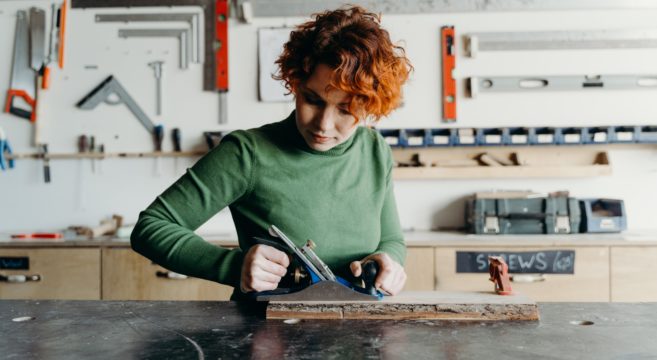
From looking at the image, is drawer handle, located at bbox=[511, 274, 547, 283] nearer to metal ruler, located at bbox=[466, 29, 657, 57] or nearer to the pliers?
metal ruler, located at bbox=[466, 29, 657, 57]

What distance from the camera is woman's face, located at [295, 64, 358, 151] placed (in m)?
1.30

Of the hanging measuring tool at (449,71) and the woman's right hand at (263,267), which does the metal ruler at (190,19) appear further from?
the woman's right hand at (263,267)

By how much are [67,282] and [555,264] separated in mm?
2371

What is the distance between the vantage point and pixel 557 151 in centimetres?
332

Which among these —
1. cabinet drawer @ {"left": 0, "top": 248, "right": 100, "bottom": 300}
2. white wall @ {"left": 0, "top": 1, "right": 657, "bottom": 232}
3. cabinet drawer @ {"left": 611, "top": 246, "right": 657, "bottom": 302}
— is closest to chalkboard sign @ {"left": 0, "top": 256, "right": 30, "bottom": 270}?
cabinet drawer @ {"left": 0, "top": 248, "right": 100, "bottom": 300}

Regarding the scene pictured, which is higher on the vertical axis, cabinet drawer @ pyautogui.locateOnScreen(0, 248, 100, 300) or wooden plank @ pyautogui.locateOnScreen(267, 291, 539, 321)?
wooden plank @ pyautogui.locateOnScreen(267, 291, 539, 321)

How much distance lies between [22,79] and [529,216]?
3038 millimetres

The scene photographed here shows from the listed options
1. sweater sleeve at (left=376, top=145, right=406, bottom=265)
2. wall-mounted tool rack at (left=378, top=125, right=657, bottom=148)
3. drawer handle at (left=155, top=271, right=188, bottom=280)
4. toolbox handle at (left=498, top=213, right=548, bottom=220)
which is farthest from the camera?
wall-mounted tool rack at (left=378, top=125, right=657, bottom=148)

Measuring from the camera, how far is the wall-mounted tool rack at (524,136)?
3158mm

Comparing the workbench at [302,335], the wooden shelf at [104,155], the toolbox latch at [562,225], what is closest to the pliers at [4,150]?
the wooden shelf at [104,155]

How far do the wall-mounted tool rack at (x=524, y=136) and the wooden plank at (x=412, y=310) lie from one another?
2010 millimetres

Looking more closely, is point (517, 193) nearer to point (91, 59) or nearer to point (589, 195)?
point (589, 195)

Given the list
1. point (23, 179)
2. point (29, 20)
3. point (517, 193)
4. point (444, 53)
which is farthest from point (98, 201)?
point (517, 193)

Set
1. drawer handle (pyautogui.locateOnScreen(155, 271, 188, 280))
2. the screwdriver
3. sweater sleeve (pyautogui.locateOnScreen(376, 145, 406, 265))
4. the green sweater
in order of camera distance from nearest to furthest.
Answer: the green sweater < sweater sleeve (pyautogui.locateOnScreen(376, 145, 406, 265)) < drawer handle (pyautogui.locateOnScreen(155, 271, 188, 280)) < the screwdriver
